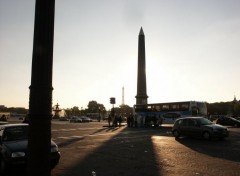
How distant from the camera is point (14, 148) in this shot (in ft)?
32.1

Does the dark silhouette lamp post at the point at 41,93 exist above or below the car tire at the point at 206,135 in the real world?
above

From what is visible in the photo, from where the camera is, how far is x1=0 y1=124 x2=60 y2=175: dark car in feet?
31.4

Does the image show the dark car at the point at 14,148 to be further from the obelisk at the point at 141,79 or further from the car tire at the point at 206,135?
the obelisk at the point at 141,79

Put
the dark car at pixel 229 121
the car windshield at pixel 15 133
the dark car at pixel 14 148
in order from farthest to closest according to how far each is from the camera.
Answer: the dark car at pixel 229 121, the car windshield at pixel 15 133, the dark car at pixel 14 148

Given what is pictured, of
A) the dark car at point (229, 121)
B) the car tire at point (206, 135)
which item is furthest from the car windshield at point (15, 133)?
the dark car at point (229, 121)

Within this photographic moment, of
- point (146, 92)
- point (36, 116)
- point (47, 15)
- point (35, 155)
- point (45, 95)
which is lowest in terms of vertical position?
point (35, 155)

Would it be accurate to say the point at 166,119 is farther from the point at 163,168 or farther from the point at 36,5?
the point at 36,5

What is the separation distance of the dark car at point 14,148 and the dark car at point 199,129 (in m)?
14.2

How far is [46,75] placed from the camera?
2885 mm

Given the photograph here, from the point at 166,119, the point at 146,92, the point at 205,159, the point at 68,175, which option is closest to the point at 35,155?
the point at 68,175

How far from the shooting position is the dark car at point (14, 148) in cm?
956

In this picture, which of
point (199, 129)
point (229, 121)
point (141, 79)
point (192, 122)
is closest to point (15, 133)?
point (199, 129)

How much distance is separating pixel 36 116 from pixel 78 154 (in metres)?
12.5

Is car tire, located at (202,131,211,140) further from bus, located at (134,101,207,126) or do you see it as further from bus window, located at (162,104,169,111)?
bus window, located at (162,104,169,111)
